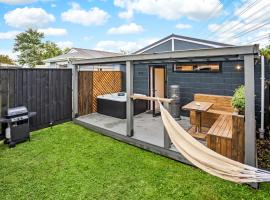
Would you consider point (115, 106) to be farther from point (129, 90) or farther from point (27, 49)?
point (27, 49)

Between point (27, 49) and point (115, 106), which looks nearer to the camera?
point (115, 106)

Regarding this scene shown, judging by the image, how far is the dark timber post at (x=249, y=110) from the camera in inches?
118

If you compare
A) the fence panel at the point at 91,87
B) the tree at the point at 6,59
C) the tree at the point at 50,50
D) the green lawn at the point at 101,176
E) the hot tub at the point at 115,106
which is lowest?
the green lawn at the point at 101,176

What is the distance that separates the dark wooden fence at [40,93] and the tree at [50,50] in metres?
21.9

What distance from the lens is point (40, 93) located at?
6.14 m

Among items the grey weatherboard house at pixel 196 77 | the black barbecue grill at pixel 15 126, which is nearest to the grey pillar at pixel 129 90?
the grey weatherboard house at pixel 196 77

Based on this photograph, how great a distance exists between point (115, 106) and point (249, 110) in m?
4.87

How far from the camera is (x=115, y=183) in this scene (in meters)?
3.32

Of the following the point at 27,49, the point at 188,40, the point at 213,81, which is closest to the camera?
the point at 213,81

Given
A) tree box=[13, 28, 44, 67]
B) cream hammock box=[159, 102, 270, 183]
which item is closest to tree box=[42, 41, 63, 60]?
tree box=[13, 28, 44, 67]

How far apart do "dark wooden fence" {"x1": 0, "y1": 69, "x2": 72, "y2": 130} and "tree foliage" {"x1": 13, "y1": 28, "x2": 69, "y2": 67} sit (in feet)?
71.3

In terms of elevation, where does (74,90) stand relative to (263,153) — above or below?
above

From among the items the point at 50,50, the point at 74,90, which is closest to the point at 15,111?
the point at 74,90

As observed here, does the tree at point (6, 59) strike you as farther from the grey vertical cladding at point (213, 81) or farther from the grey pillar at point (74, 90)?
the grey vertical cladding at point (213, 81)
